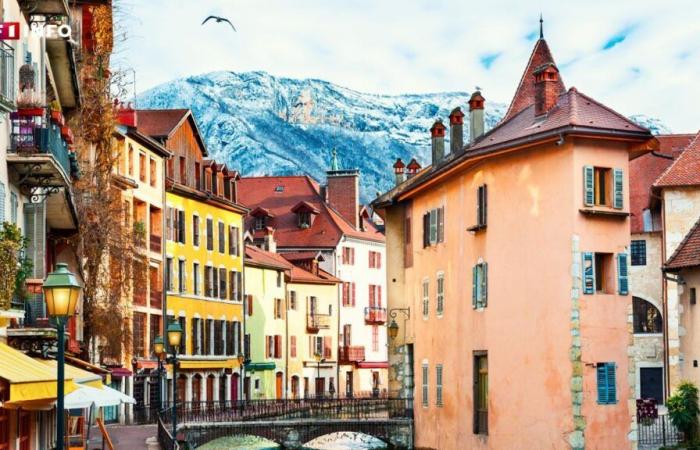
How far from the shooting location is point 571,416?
3884cm

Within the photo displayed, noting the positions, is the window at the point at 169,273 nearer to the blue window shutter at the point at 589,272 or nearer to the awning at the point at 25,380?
the blue window shutter at the point at 589,272

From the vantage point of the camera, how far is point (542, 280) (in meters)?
40.6

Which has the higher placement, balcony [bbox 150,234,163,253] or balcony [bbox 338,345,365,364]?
balcony [bbox 150,234,163,253]

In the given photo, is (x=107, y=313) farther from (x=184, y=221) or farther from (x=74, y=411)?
(x=184, y=221)

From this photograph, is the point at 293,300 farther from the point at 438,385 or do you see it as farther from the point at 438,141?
the point at 438,385

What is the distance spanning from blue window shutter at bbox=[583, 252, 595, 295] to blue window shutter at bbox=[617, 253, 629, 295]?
98 centimetres

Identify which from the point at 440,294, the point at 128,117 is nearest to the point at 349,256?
the point at 128,117

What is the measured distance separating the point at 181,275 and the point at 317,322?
964 inches

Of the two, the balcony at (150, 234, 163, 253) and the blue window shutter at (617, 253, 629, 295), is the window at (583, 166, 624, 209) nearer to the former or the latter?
the blue window shutter at (617, 253, 629, 295)

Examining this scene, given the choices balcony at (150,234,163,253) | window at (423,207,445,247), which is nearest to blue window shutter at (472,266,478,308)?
window at (423,207,445,247)

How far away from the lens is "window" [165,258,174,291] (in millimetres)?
73500

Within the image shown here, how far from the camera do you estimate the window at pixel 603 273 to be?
129 feet

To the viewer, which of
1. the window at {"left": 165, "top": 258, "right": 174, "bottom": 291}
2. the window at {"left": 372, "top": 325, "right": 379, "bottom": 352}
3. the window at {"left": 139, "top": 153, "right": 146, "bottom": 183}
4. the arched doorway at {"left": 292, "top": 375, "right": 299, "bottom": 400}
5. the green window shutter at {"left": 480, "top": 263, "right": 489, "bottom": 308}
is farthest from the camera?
the window at {"left": 372, "top": 325, "right": 379, "bottom": 352}

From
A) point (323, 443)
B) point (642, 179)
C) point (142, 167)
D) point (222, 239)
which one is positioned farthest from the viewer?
point (222, 239)
